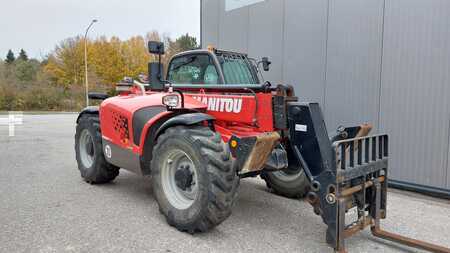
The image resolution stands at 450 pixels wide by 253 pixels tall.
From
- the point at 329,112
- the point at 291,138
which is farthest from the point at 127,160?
the point at 329,112

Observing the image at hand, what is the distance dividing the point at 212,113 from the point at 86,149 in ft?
9.87

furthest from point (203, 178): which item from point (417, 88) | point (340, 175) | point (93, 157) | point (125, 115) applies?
point (417, 88)

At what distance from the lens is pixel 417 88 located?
19.6 ft

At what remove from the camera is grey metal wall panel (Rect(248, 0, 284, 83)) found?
26.9ft

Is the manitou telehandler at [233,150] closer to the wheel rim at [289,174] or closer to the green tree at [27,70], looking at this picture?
the wheel rim at [289,174]

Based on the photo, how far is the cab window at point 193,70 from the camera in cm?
499

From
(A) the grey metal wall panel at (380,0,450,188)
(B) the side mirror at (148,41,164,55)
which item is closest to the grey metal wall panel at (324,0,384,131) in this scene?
(A) the grey metal wall panel at (380,0,450,188)

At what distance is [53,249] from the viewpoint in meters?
3.49

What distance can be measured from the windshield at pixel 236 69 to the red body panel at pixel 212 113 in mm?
664

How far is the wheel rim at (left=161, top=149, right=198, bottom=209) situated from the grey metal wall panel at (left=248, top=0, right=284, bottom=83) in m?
4.69

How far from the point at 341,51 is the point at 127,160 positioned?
15.0 feet

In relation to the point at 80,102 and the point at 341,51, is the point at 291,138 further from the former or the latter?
the point at 80,102

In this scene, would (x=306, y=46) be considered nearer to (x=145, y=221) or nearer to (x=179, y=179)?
(x=179, y=179)

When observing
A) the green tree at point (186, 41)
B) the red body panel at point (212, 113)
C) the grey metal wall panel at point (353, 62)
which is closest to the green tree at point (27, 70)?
the green tree at point (186, 41)
